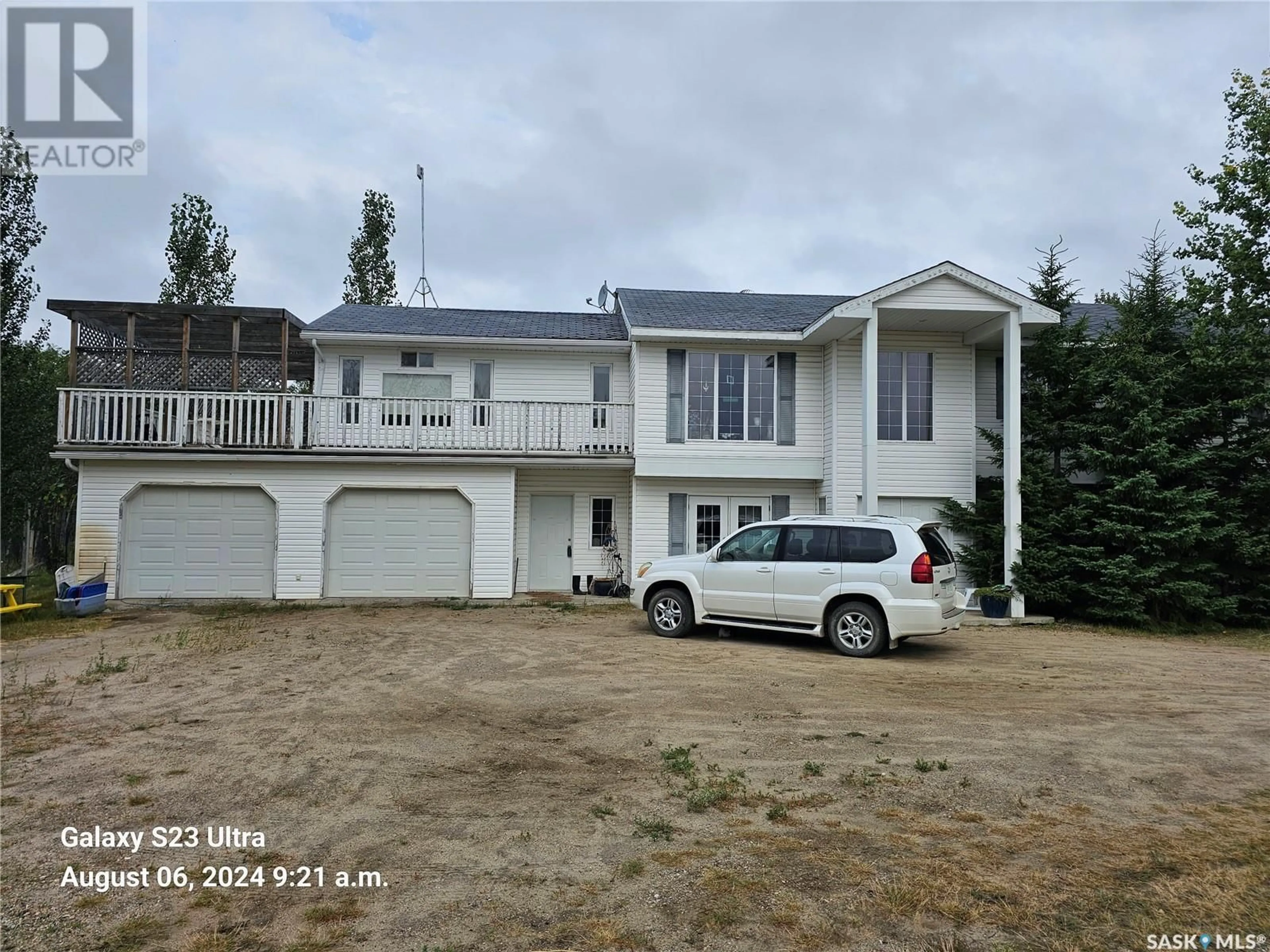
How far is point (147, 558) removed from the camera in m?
14.7

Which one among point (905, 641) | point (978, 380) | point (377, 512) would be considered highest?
point (978, 380)

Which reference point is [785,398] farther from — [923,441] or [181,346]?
[181,346]

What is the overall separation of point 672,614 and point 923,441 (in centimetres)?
757

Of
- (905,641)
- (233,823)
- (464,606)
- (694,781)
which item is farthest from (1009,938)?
(464,606)

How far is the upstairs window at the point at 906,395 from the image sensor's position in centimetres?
1550

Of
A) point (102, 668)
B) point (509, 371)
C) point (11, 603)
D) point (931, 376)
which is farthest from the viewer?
point (509, 371)

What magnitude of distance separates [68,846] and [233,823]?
803 mm

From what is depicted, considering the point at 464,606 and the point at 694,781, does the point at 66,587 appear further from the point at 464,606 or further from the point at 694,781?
the point at 694,781

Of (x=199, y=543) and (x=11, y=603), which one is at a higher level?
(x=199, y=543)

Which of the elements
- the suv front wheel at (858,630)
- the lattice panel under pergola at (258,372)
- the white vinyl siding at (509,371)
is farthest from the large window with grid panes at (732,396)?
the lattice panel under pergola at (258,372)

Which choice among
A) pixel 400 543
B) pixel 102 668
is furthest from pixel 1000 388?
pixel 102 668

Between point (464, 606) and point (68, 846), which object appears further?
point (464, 606)

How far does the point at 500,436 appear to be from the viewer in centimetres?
1554

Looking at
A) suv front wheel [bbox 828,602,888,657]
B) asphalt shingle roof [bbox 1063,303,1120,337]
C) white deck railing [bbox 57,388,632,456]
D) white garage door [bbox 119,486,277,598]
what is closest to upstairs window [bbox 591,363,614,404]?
white deck railing [bbox 57,388,632,456]
